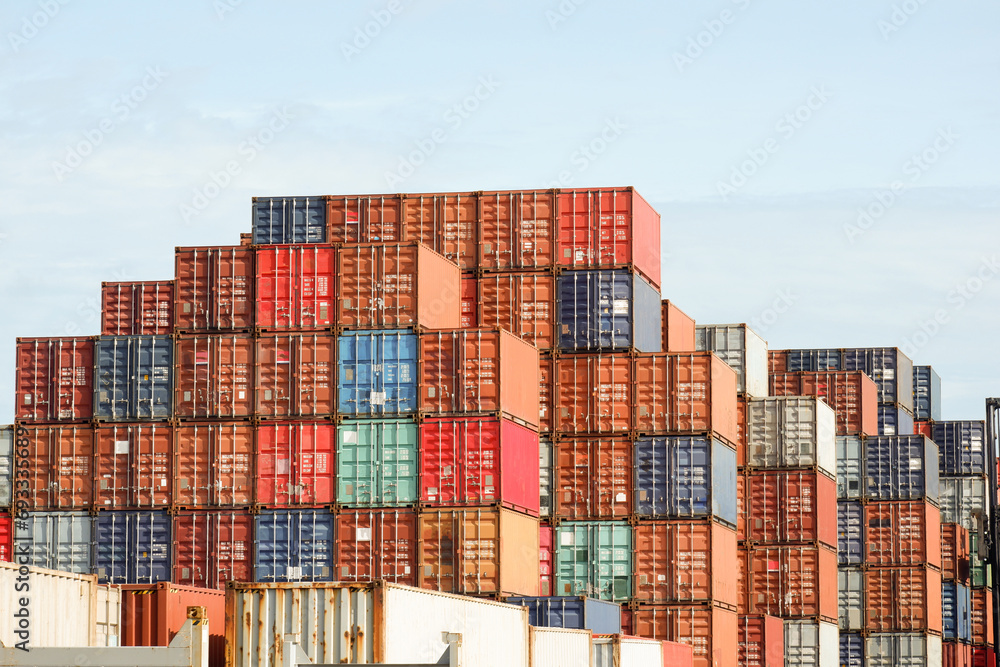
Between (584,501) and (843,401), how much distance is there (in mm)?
30708

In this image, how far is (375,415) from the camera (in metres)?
44.2

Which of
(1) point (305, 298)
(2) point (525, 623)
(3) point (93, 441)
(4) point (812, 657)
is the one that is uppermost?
(1) point (305, 298)

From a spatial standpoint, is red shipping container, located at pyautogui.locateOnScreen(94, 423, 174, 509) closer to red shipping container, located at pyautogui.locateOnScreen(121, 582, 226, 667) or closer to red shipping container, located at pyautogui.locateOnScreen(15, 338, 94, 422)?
red shipping container, located at pyautogui.locateOnScreen(15, 338, 94, 422)

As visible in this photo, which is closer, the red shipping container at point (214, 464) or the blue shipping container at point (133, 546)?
the red shipping container at point (214, 464)

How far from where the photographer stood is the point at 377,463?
44031 millimetres

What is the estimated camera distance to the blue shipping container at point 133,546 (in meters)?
45.2

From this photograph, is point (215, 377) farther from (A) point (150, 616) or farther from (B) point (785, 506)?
(B) point (785, 506)

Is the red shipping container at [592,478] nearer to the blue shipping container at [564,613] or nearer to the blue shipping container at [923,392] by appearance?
the blue shipping container at [564,613]

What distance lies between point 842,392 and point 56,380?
4188 centimetres

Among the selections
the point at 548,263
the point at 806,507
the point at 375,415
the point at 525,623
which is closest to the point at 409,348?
the point at 375,415

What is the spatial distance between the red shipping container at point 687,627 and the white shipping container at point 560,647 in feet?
44.9

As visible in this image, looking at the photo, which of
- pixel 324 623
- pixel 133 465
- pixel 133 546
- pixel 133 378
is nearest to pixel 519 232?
pixel 133 378

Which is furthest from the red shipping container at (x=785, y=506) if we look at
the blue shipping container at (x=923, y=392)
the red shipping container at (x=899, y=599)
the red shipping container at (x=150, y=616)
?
the blue shipping container at (x=923, y=392)

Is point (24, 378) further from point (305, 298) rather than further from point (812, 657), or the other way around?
point (812, 657)
